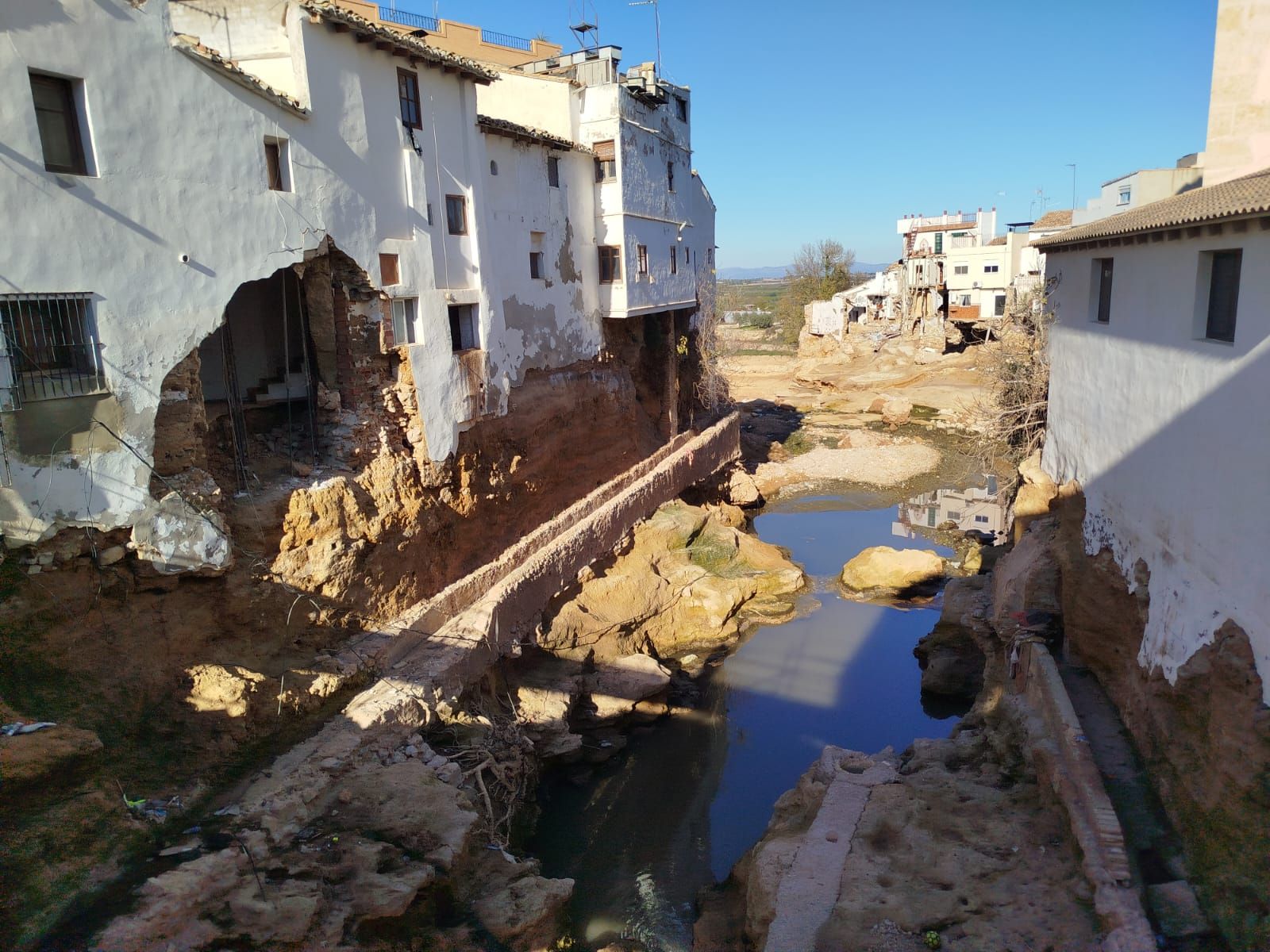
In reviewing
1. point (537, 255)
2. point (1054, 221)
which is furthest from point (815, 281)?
point (537, 255)

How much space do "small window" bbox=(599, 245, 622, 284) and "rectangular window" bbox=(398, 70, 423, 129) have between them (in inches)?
311

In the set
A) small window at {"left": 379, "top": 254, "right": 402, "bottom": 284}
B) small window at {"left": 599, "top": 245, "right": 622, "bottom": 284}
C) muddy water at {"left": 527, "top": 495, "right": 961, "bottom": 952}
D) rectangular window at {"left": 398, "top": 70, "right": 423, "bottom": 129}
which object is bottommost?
muddy water at {"left": 527, "top": 495, "right": 961, "bottom": 952}

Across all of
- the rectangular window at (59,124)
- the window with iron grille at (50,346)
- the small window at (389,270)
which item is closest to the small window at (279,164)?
the small window at (389,270)

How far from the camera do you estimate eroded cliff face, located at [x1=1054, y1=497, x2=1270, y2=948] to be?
23.0 feet

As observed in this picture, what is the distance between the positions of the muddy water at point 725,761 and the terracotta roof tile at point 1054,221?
34.8 meters

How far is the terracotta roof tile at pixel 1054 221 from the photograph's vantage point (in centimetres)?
4728

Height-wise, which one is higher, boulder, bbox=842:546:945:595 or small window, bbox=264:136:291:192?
small window, bbox=264:136:291:192

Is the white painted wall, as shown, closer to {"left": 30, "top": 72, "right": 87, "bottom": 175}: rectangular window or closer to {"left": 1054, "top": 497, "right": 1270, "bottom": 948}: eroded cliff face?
{"left": 1054, "top": 497, "right": 1270, "bottom": 948}: eroded cliff face

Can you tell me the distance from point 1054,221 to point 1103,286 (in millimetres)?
40358

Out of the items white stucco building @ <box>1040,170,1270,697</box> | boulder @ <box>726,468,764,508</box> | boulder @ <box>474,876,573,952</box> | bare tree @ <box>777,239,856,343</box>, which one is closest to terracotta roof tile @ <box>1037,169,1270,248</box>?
white stucco building @ <box>1040,170,1270,697</box>

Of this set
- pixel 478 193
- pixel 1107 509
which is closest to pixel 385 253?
pixel 478 193

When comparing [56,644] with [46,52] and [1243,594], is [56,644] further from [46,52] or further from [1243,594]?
[1243,594]

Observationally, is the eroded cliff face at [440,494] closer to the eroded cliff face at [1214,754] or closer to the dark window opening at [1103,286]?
the eroded cliff face at [1214,754]

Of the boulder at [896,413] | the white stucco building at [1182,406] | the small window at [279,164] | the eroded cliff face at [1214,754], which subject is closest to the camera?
the eroded cliff face at [1214,754]
